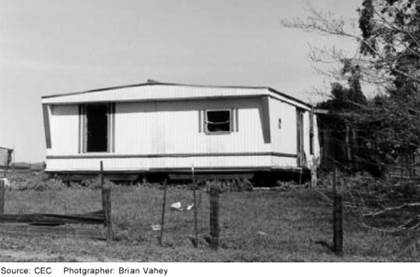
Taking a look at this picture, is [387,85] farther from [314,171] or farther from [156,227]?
[314,171]

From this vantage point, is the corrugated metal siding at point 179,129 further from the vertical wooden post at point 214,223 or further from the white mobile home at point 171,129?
the vertical wooden post at point 214,223

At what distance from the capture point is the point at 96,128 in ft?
60.9

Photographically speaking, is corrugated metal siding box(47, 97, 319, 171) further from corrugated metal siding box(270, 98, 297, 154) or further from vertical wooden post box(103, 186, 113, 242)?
vertical wooden post box(103, 186, 113, 242)

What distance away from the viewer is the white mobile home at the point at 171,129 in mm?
17047

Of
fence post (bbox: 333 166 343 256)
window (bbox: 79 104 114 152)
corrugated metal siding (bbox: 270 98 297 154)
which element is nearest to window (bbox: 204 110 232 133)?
corrugated metal siding (bbox: 270 98 297 154)

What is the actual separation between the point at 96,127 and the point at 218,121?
340cm

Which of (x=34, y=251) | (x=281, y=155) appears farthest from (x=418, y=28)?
(x=281, y=155)

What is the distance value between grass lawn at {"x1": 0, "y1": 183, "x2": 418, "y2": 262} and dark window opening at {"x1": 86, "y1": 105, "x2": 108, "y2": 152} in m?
3.58

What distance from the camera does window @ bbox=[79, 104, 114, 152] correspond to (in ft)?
59.8

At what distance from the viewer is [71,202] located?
1400 centimetres

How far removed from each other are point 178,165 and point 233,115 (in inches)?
73.4

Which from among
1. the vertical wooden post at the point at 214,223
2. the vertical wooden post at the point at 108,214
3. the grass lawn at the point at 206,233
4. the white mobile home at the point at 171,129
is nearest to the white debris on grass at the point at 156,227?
the grass lawn at the point at 206,233
